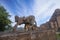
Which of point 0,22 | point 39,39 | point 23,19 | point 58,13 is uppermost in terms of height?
point 58,13

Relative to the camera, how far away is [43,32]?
5.43 metres

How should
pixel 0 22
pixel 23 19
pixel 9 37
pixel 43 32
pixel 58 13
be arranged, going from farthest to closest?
1. pixel 58 13
2. pixel 0 22
3. pixel 23 19
4. pixel 43 32
5. pixel 9 37

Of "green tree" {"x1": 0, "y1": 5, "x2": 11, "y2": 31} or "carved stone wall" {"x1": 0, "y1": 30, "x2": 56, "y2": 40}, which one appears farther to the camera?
"green tree" {"x1": 0, "y1": 5, "x2": 11, "y2": 31}

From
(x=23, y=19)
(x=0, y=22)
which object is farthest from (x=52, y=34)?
(x=0, y=22)

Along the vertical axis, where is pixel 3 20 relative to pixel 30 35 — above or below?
above

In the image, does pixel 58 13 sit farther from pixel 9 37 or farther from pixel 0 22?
pixel 9 37

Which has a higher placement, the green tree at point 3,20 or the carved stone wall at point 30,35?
the green tree at point 3,20

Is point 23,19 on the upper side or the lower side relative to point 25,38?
upper

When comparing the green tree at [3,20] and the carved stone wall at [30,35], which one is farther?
the green tree at [3,20]

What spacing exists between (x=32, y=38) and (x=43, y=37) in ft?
1.45

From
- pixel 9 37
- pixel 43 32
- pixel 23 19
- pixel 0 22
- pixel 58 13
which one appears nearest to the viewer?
pixel 9 37

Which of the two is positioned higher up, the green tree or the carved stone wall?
the green tree

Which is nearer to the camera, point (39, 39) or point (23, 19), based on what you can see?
point (39, 39)

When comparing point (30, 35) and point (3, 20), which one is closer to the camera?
point (30, 35)
